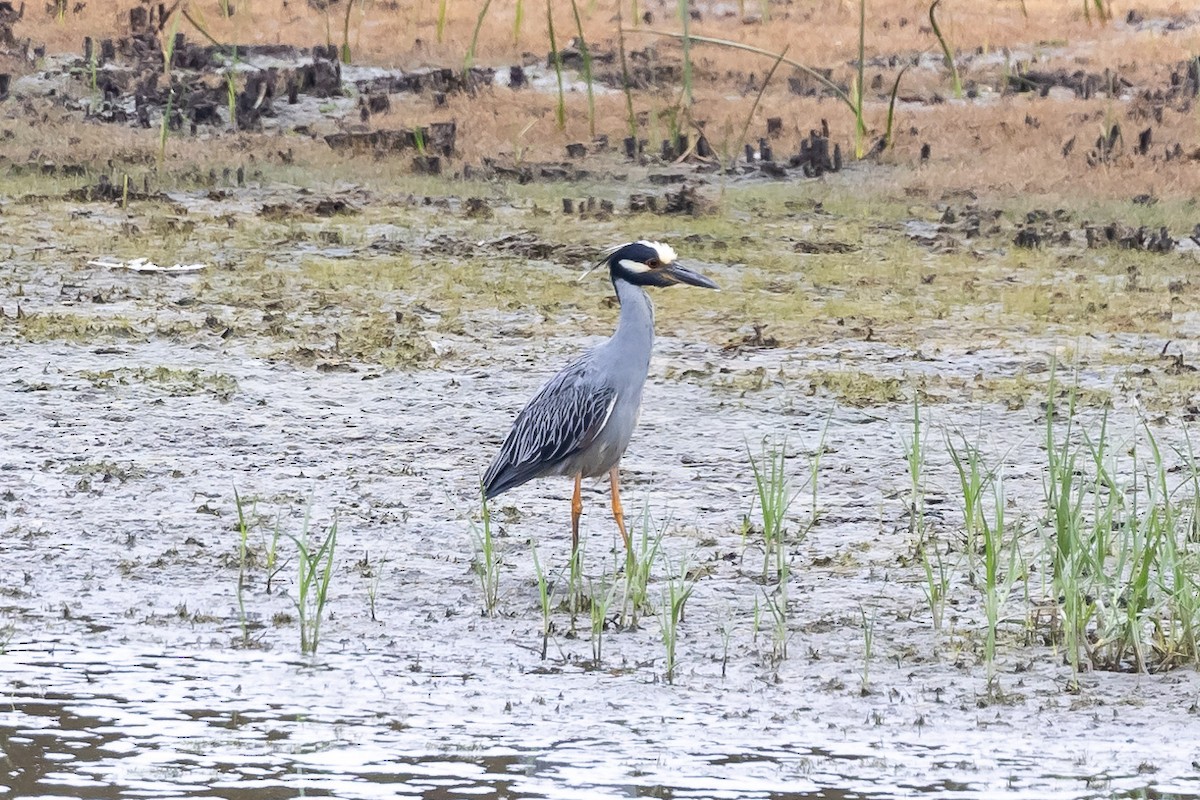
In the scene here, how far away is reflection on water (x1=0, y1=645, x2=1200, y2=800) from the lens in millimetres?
4445

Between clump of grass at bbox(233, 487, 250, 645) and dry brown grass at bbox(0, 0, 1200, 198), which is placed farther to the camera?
dry brown grass at bbox(0, 0, 1200, 198)

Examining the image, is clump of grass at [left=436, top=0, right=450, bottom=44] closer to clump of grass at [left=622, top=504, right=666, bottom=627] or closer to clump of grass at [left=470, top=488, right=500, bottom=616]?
clump of grass at [left=470, top=488, right=500, bottom=616]

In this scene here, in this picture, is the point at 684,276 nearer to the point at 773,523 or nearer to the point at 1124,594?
the point at 773,523

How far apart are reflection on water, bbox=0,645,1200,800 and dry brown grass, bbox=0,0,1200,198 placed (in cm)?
888

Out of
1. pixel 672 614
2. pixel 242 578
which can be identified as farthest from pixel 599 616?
pixel 242 578

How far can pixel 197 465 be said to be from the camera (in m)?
7.48

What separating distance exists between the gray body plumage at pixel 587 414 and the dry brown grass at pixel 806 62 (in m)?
7.22

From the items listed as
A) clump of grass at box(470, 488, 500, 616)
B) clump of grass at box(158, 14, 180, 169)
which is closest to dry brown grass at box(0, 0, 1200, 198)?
clump of grass at box(158, 14, 180, 169)

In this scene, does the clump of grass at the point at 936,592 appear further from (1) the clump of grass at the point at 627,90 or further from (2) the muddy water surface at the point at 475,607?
(1) the clump of grass at the point at 627,90

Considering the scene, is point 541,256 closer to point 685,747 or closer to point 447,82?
point 447,82

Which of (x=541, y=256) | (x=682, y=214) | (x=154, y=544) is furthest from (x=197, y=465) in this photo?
(x=682, y=214)

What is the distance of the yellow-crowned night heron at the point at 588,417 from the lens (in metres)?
6.35

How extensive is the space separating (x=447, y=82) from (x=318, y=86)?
3.18 ft

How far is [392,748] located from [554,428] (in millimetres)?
1802
